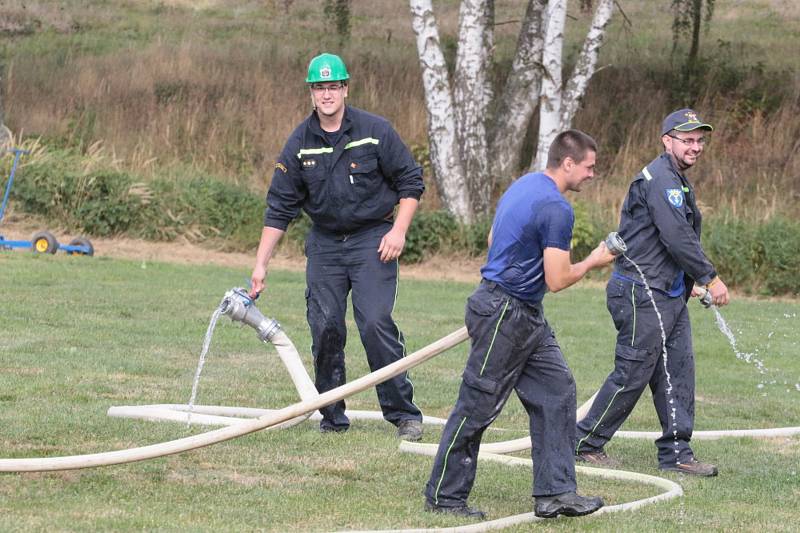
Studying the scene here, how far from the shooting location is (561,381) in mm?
5699

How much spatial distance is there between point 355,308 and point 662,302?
5.65ft

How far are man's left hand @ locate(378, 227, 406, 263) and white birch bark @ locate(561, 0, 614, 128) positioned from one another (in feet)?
33.4

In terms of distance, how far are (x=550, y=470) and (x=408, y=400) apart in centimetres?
184

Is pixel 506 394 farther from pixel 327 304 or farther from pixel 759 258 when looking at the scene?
pixel 759 258

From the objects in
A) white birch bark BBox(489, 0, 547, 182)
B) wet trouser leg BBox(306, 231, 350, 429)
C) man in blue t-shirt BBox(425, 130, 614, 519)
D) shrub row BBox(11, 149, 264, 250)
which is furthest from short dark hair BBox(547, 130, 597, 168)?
white birch bark BBox(489, 0, 547, 182)

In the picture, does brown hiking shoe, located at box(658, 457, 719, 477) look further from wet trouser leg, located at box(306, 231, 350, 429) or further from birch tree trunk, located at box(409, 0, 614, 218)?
birch tree trunk, located at box(409, 0, 614, 218)

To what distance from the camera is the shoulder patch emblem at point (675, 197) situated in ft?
22.3

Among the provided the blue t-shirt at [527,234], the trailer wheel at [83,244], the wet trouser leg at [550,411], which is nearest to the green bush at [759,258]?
the trailer wheel at [83,244]

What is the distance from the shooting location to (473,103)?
17266mm

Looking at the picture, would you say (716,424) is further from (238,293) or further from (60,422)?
(60,422)

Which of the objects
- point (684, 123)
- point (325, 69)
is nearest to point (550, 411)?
point (684, 123)

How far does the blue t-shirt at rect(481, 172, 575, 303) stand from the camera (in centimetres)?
542

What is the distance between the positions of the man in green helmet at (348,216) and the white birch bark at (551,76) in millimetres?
9454

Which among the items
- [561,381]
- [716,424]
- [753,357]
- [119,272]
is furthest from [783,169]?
[561,381]
